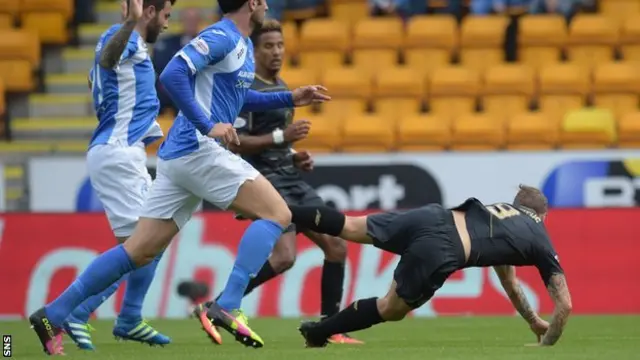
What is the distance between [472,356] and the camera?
25.3ft

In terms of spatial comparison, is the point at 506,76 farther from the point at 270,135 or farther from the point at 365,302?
the point at 365,302

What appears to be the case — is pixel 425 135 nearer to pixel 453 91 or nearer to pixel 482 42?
pixel 453 91

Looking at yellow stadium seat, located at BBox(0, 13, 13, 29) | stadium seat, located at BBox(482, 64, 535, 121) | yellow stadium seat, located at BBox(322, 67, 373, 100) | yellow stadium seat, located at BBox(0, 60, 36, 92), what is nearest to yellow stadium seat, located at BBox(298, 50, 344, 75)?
yellow stadium seat, located at BBox(322, 67, 373, 100)

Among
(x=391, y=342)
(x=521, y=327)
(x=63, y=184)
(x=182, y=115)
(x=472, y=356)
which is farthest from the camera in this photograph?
(x=63, y=184)

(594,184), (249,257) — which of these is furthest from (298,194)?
(594,184)

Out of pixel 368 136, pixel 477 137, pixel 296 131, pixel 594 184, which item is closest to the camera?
pixel 296 131

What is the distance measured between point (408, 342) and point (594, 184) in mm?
5438

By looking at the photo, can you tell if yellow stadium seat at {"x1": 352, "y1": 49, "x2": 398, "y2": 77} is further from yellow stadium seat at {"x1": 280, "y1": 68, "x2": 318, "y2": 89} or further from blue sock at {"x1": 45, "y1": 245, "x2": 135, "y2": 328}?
blue sock at {"x1": 45, "y1": 245, "x2": 135, "y2": 328}

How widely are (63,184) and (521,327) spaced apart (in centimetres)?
585

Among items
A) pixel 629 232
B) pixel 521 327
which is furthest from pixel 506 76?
A: pixel 521 327

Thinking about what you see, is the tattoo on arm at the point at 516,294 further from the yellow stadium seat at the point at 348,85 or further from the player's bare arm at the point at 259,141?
the yellow stadium seat at the point at 348,85

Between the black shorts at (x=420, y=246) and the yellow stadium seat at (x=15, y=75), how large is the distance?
9.77 m

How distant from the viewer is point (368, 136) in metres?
15.6

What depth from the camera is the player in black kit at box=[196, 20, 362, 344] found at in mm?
10102
